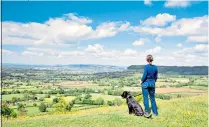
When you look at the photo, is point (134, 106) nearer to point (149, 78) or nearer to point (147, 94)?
A: point (147, 94)

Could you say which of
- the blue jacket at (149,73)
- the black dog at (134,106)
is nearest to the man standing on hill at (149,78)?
the blue jacket at (149,73)

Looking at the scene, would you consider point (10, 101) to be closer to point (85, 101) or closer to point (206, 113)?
point (85, 101)

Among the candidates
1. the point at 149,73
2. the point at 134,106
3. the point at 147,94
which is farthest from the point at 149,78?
the point at 134,106

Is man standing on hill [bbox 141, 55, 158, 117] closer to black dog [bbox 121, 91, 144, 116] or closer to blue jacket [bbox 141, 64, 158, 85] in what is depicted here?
blue jacket [bbox 141, 64, 158, 85]

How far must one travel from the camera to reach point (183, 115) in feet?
57.5

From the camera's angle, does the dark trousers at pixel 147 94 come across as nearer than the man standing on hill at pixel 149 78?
No

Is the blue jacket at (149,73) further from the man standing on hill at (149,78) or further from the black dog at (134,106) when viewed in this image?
the black dog at (134,106)

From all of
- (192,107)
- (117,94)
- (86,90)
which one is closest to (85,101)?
(117,94)

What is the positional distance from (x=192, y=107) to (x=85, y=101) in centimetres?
6957

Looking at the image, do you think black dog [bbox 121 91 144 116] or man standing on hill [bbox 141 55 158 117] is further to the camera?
black dog [bbox 121 91 144 116]

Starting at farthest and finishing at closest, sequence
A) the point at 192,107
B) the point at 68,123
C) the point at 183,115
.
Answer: the point at 192,107, the point at 183,115, the point at 68,123

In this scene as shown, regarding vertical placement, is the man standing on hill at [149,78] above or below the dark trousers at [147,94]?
above

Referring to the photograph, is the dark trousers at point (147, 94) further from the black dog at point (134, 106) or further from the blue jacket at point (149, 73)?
the black dog at point (134, 106)

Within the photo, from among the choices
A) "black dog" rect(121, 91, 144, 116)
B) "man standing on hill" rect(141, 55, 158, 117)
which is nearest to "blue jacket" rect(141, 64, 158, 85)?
"man standing on hill" rect(141, 55, 158, 117)
